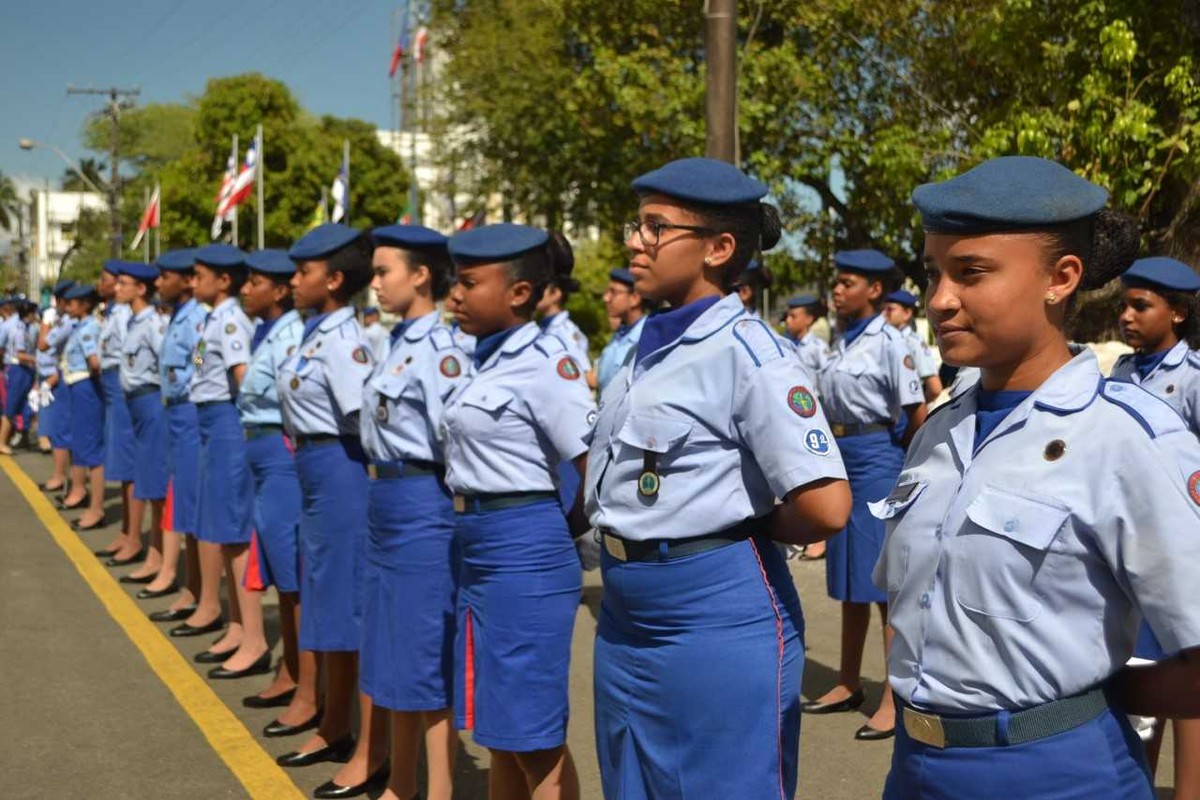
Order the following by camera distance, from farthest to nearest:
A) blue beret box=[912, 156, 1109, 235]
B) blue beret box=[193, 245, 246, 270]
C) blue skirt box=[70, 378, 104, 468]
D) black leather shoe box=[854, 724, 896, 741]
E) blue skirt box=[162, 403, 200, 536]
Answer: blue skirt box=[70, 378, 104, 468]
blue skirt box=[162, 403, 200, 536]
blue beret box=[193, 245, 246, 270]
black leather shoe box=[854, 724, 896, 741]
blue beret box=[912, 156, 1109, 235]

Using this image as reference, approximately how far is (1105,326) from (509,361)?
9.88 meters

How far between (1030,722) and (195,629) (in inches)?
266

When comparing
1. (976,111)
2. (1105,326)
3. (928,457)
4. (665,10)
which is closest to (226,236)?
(665,10)

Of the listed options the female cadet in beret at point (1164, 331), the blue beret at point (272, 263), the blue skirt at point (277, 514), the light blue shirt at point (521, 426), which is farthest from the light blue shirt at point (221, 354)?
the female cadet in beret at point (1164, 331)

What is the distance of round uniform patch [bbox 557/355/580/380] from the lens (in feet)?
14.3

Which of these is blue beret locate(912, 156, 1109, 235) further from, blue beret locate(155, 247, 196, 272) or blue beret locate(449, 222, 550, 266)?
blue beret locate(155, 247, 196, 272)

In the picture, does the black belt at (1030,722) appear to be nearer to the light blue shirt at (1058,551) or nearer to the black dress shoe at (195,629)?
the light blue shirt at (1058,551)

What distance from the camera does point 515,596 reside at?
4242mm

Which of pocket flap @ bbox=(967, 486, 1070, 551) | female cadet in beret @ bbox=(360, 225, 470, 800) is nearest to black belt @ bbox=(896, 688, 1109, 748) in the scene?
pocket flap @ bbox=(967, 486, 1070, 551)

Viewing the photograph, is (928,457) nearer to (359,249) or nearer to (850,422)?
(359,249)

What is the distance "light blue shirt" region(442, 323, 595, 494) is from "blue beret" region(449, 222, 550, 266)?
36cm

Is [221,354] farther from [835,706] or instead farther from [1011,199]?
[1011,199]

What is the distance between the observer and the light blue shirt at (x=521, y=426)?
4.28 m

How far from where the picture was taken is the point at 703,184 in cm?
334
